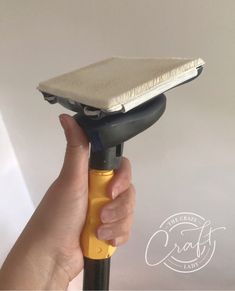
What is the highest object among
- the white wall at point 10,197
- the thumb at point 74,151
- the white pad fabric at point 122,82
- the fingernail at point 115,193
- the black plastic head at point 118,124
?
the white pad fabric at point 122,82

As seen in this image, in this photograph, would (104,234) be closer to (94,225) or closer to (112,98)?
(94,225)

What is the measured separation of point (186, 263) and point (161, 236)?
72mm

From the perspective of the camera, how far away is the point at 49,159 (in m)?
0.79

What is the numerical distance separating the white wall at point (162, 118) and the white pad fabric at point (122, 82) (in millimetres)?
121

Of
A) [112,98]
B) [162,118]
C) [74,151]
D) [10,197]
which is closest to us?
[112,98]

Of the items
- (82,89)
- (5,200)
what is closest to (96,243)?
(82,89)

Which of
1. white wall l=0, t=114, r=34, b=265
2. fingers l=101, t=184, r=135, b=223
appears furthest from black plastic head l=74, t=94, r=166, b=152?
white wall l=0, t=114, r=34, b=265

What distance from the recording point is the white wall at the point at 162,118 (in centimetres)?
56

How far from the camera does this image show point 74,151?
48 cm

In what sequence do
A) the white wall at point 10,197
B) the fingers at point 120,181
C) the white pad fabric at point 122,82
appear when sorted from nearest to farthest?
the white pad fabric at point 122,82 → the fingers at point 120,181 → the white wall at point 10,197

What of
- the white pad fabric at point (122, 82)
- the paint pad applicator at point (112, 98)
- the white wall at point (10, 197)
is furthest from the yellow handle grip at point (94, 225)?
the white wall at point (10, 197)

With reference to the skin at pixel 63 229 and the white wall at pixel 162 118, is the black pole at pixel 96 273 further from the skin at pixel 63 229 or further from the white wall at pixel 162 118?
the white wall at pixel 162 118

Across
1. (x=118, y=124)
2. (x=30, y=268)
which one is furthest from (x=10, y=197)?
(x=118, y=124)

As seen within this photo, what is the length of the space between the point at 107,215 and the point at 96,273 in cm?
8
